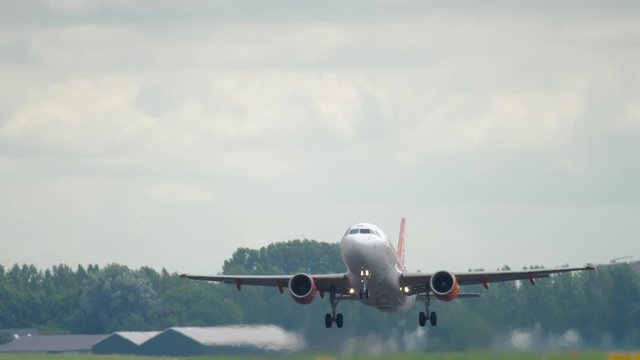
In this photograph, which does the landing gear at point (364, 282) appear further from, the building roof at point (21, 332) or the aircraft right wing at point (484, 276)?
the building roof at point (21, 332)

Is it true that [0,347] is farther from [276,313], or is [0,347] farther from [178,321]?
[276,313]

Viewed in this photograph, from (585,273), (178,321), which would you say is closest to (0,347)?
(178,321)

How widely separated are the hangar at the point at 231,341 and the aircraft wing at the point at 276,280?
7.56 ft

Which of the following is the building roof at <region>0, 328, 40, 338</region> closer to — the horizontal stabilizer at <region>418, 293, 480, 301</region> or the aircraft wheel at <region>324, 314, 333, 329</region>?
the aircraft wheel at <region>324, 314, 333, 329</region>

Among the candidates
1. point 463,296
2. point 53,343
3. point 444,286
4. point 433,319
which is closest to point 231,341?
point 433,319

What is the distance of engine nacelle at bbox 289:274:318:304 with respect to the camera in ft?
258

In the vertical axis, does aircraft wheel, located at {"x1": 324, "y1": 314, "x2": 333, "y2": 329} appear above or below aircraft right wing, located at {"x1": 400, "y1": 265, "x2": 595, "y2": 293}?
below

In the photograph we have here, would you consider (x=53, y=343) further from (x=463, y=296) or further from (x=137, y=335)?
(x=463, y=296)

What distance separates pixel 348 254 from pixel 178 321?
33.3 metres

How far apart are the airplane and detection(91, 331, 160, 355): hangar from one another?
18.0 metres

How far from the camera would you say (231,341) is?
282 ft

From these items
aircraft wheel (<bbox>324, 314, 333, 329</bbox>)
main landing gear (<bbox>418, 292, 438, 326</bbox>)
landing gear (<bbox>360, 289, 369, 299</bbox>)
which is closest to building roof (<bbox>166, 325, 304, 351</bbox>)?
aircraft wheel (<bbox>324, 314, 333, 329</bbox>)

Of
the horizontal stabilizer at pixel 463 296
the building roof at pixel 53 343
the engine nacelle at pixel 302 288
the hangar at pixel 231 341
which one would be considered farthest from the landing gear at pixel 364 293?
the building roof at pixel 53 343

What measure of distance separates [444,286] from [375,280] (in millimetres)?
3719
